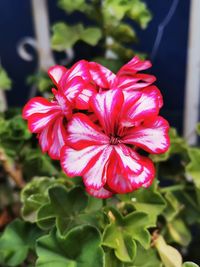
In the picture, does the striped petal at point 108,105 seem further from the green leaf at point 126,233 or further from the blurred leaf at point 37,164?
the blurred leaf at point 37,164

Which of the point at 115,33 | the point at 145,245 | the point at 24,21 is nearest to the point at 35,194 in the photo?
the point at 145,245

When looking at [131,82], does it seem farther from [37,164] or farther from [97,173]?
[37,164]

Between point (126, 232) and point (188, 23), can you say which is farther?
point (188, 23)

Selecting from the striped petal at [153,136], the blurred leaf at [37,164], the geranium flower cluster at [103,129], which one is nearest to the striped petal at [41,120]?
the geranium flower cluster at [103,129]

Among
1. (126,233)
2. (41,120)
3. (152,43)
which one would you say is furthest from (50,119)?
(152,43)

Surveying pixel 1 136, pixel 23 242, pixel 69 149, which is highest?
pixel 69 149

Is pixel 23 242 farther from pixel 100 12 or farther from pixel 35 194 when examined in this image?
pixel 100 12

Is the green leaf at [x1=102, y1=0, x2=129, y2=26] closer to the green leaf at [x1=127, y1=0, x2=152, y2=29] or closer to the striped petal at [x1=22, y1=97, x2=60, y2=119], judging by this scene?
the green leaf at [x1=127, y1=0, x2=152, y2=29]

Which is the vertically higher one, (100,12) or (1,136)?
(100,12)
